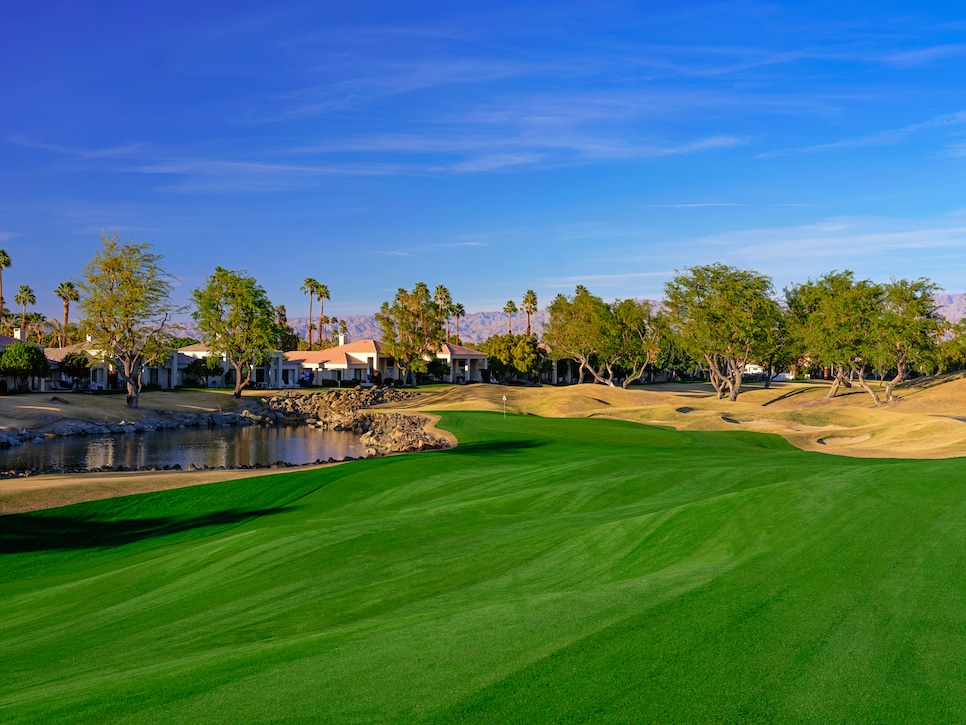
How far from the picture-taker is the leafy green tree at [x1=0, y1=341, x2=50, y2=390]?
2323 inches

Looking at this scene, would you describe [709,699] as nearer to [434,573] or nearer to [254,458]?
[434,573]

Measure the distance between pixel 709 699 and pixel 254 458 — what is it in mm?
33002

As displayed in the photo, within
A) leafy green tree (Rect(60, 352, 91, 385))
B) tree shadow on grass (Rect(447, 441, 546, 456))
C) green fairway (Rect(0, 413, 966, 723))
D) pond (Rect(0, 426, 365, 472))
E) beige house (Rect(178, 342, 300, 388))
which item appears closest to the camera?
green fairway (Rect(0, 413, 966, 723))

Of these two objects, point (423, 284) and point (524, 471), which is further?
point (423, 284)

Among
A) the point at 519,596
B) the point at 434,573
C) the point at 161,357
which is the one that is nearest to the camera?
the point at 519,596

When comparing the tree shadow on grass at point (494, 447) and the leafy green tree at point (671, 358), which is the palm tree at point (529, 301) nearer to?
the leafy green tree at point (671, 358)

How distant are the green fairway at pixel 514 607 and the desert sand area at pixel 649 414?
283cm

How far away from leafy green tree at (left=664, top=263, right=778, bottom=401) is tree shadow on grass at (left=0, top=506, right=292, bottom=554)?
49.1 metres

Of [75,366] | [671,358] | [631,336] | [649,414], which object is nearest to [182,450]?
[649,414]

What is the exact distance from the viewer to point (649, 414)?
44938mm

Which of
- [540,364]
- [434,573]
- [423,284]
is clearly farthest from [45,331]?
[434,573]

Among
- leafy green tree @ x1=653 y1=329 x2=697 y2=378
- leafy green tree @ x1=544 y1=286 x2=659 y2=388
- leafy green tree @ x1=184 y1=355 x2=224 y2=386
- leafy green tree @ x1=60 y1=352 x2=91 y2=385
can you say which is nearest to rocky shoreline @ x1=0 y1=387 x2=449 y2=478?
leafy green tree @ x1=184 y1=355 x2=224 y2=386

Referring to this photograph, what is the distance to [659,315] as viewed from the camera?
7131cm

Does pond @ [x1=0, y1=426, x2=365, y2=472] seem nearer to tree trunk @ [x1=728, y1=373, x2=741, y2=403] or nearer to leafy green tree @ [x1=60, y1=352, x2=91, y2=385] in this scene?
leafy green tree @ [x1=60, y1=352, x2=91, y2=385]
